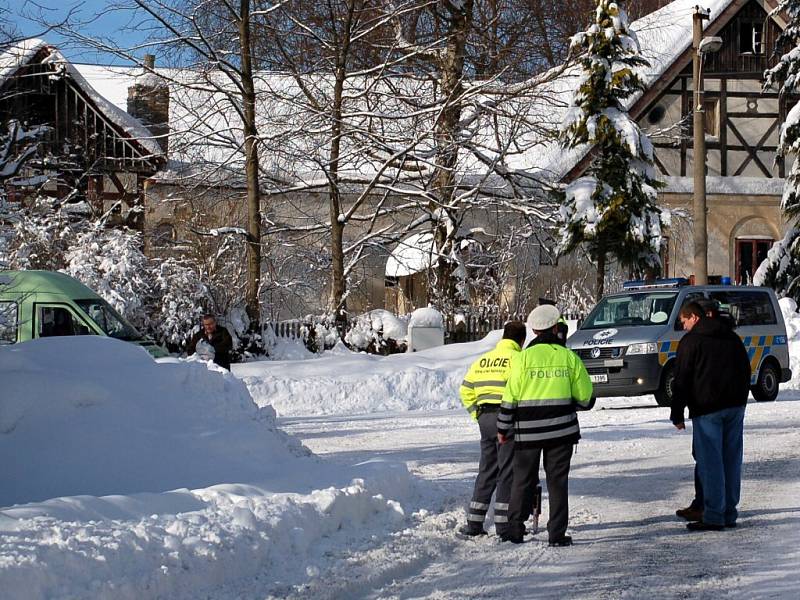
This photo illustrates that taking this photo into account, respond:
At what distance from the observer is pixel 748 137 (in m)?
42.1

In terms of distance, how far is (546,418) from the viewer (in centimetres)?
893

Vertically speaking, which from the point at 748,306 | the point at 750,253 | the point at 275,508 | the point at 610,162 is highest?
the point at 610,162

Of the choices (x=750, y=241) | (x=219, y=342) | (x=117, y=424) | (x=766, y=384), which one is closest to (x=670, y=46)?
(x=750, y=241)

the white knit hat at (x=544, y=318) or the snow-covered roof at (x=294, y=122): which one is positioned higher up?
the snow-covered roof at (x=294, y=122)

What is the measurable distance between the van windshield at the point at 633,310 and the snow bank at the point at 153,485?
933cm

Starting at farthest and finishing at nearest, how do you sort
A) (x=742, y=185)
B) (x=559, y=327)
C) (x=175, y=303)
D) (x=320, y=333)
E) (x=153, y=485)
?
1. (x=742, y=185)
2. (x=320, y=333)
3. (x=175, y=303)
4. (x=559, y=327)
5. (x=153, y=485)

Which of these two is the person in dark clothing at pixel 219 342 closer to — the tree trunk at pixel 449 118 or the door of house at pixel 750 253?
the tree trunk at pixel 449 118

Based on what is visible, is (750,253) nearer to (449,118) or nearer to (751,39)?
(751,39)

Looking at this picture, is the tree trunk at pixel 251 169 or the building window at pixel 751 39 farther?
the building window at pixel 751 39

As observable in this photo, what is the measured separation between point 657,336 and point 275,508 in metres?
11.7

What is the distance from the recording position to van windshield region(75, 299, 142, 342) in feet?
65.8

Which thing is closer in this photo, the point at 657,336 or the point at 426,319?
the point at 657,336

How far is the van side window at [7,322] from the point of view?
14789 millimetres

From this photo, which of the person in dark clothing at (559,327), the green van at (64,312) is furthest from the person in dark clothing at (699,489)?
the green van at (64,312)
